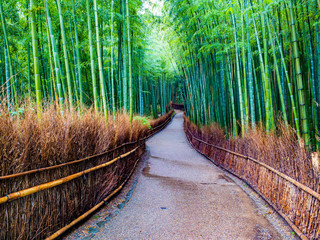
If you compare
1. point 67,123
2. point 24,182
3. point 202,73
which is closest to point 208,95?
point 202,73

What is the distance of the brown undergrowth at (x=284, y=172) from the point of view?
1.92 meters

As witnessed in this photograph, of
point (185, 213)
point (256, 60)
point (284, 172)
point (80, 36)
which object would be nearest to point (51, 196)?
point (185, 213)

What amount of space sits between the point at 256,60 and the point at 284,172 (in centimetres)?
330

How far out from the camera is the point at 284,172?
2.49m

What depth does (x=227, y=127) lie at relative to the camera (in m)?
5.84

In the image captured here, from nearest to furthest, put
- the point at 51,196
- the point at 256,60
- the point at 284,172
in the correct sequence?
1. the point at 51,196
2. the point at 284,172
3. the point at 256,60

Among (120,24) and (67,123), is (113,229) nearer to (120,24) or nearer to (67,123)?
(67,123)

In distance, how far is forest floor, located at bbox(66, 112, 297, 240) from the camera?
2.08m

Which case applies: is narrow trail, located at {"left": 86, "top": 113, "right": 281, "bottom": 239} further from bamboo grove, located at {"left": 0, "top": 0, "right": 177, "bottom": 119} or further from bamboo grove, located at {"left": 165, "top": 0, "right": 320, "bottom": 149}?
bamboo grove, located at {"left": 0, "top": 0, "right": 177, "bottom": 119}

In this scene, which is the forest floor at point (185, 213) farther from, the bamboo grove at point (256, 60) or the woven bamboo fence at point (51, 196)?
the bamboo grove at point (256, 60)

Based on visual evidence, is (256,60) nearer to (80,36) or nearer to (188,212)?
(188,212)

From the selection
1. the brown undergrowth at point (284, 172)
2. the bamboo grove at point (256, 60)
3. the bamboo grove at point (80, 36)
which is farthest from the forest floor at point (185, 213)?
→ the bamboo grove at point (80, 36)

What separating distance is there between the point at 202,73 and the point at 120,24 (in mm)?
2471

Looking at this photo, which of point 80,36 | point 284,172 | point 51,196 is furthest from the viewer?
point 80,36
